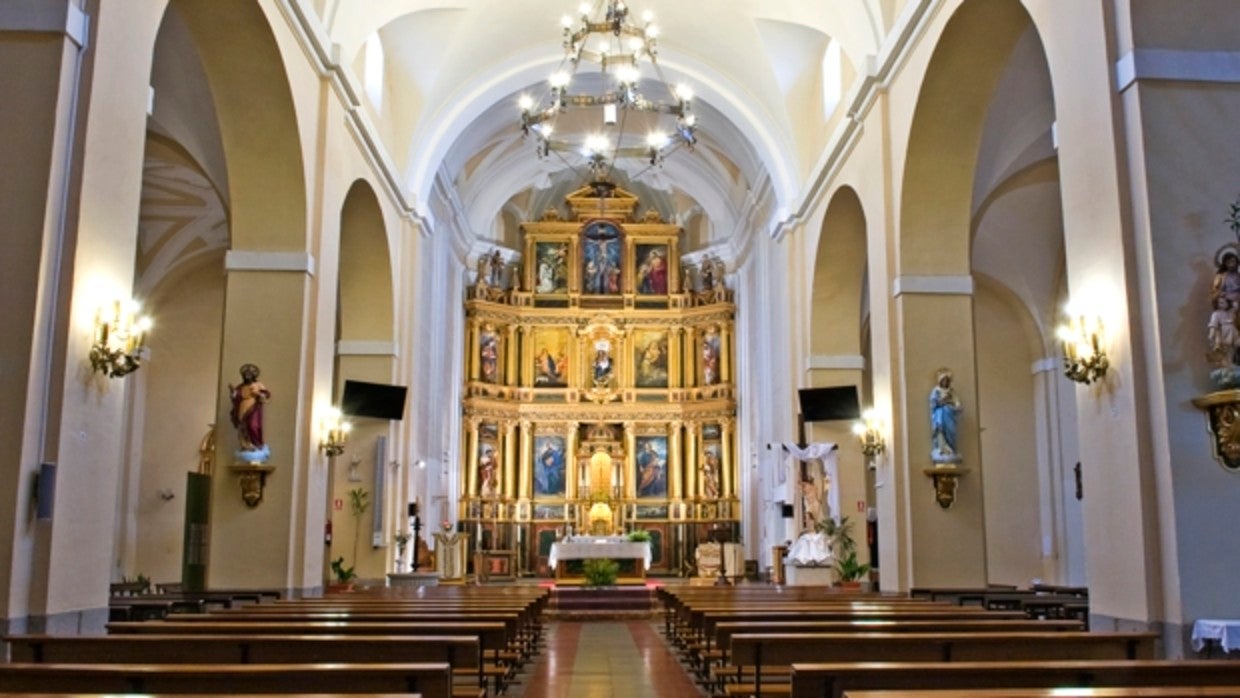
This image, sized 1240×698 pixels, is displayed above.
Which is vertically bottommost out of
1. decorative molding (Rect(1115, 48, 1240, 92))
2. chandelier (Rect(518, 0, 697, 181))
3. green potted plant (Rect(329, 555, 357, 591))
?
green potted plant (Rect(329, 555, 357, 591))

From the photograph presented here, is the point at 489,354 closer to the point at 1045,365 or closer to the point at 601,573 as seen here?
the point at 601,573

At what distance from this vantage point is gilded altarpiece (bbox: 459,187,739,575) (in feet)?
88.1

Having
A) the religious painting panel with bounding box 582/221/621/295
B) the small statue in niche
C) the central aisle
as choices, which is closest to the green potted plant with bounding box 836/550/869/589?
the central aisle

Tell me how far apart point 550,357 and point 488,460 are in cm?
311

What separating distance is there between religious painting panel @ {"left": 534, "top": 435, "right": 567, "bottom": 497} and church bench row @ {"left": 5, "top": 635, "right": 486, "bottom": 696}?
21792 mm

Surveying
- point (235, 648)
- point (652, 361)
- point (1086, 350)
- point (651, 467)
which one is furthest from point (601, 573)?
point (235, 648)

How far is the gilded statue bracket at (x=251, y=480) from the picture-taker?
37.2 feet

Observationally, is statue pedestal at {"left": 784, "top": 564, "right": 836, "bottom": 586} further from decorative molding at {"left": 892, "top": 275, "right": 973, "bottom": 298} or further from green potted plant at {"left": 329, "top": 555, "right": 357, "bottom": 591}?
green potted plant at {"left": 329, "top": 555, "right": 357, "bottom": 591}

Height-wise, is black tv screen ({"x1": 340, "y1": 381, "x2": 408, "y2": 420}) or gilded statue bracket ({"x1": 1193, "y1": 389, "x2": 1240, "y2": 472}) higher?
black tv screen ({"x1": 340, "y1": 381, "x2": 408, "y2": 420})

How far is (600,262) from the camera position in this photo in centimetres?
2884

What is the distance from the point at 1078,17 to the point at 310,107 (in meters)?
7.91

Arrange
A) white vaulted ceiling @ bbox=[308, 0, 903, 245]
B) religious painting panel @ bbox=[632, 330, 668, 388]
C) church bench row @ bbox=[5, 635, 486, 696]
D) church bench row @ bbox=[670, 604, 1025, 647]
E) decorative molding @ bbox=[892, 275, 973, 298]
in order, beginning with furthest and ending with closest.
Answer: religious painting panel @ bbox=[632, 330, 668, 388], white vaulted ceiling @ bbox=[308, 0, 903, 245], decorative molding @ bbox=[892, 275, 973, 298], church bench row @ bbox=[670, 604, 1025, 647], church bench row @ bbox=[5, 635, 486, 696]

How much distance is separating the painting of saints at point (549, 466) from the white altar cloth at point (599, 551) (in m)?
5.11

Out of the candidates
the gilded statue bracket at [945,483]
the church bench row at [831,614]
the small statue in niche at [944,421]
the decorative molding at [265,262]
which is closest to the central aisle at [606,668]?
the church bench row at [831,614]
